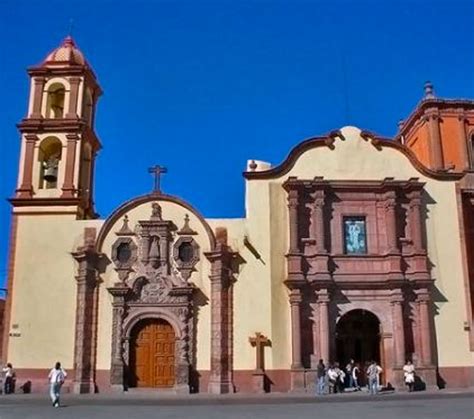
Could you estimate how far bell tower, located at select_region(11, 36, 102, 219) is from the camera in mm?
27484

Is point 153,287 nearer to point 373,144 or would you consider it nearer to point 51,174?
point 51,174

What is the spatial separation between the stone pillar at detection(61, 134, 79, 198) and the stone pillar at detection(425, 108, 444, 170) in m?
17.2

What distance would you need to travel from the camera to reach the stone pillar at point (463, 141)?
3083 centimetres

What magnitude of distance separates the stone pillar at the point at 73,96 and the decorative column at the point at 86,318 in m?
5.84

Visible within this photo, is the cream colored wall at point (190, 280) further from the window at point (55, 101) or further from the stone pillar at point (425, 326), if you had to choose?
the stone pillar at point (425, 326)

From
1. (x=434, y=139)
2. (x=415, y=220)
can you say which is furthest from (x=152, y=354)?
(x=434, y=139)

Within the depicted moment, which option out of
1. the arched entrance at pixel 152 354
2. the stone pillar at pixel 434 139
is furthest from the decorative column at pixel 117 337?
the stone pillar at pixel 434 139

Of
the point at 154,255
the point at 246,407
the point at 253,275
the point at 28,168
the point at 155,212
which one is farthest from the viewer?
the point at 28,168

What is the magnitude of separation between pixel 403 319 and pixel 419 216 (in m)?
4.50

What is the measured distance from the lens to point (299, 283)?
25594 mm

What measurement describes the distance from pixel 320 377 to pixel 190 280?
6.64 metres

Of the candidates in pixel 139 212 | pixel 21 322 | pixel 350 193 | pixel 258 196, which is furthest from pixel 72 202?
pixel 350 193

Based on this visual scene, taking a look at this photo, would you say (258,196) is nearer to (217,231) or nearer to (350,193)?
(217,231)

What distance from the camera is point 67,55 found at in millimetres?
29875
